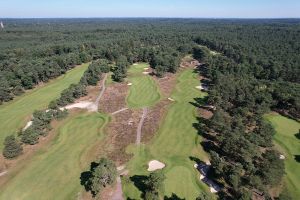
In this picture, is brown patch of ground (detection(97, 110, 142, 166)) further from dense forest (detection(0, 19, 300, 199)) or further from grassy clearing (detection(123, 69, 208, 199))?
dense forest (detection(0, 19, 300, 199))

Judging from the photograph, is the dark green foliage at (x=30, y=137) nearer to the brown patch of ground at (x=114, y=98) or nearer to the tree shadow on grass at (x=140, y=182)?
the brown patch of ground at (x=114, y=98)

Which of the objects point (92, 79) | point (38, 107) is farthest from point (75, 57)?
point (38, 107)

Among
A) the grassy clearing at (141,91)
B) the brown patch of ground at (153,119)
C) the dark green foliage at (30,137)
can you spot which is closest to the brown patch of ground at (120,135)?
the brown patch of ground at (153,119)

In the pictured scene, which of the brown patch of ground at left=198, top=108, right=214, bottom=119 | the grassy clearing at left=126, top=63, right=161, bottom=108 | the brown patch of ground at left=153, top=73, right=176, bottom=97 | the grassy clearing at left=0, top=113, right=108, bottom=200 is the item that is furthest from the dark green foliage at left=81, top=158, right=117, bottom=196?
the brown patch of ground at left=153, top=73, right=176, bottom=97

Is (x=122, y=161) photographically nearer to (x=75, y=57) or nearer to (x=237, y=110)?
(x=237, y=110)

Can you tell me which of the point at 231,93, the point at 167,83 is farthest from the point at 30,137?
the point at 167,83

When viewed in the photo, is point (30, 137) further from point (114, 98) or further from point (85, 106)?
point (114, 98)
